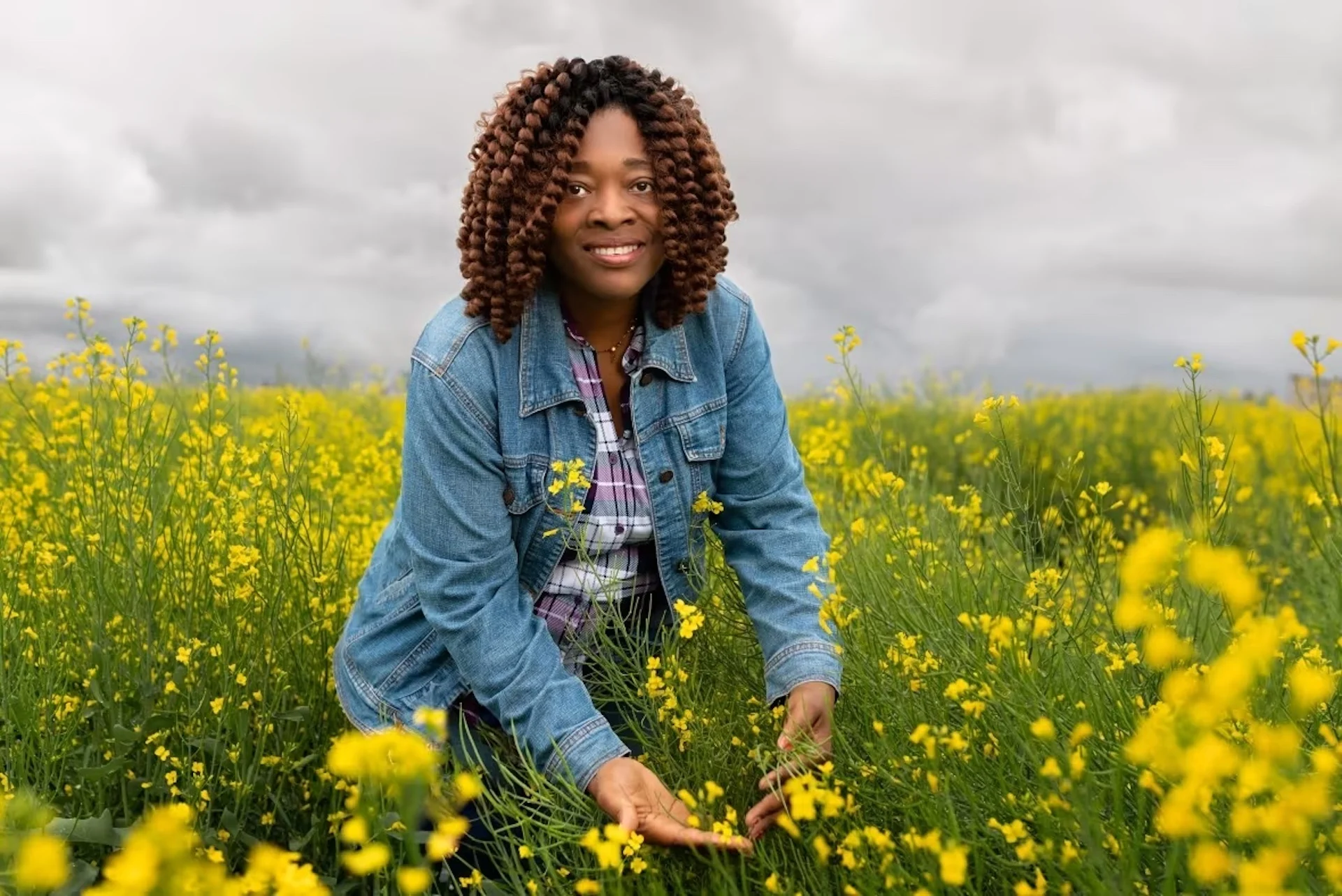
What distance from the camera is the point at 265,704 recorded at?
226 cm

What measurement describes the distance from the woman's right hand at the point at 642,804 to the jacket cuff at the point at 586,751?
0.02m

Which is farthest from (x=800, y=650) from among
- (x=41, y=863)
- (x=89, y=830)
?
(x=41, y=863)

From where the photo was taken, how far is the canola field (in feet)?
3.05

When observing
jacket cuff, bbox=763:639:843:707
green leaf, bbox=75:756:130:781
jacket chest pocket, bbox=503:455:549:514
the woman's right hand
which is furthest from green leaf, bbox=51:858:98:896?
jacket cuff, bbox=763:639:843:707

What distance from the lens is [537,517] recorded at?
2.16 metres

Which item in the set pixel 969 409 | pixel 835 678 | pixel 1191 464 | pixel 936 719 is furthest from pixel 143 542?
pixel 969 409

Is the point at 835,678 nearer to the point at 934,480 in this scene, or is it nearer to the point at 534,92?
the point at 534,92

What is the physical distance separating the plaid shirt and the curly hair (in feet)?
0.57

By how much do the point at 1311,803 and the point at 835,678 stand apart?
1218mm

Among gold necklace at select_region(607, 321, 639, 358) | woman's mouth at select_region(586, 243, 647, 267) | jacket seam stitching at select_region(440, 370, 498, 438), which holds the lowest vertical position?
jacket seam stitching at select_region(440, 370, 498, 438)

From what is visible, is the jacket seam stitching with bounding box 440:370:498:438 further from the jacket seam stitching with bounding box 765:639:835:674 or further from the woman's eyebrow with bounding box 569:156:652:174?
the jacket seam stitching with bounding box 765:639:835:674

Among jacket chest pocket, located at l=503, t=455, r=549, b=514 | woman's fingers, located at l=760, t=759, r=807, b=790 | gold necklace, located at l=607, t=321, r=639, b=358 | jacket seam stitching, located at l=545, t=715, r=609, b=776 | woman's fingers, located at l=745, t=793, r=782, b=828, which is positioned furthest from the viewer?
gold necklace, located at l=607, t=321, r=639, b=358

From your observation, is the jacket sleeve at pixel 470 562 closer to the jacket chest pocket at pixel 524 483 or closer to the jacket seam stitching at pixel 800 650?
the jacket chest pocket at pixel 524 483

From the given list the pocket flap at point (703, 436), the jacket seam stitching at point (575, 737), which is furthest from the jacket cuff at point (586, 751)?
the pocket flap at point (703, 436)
